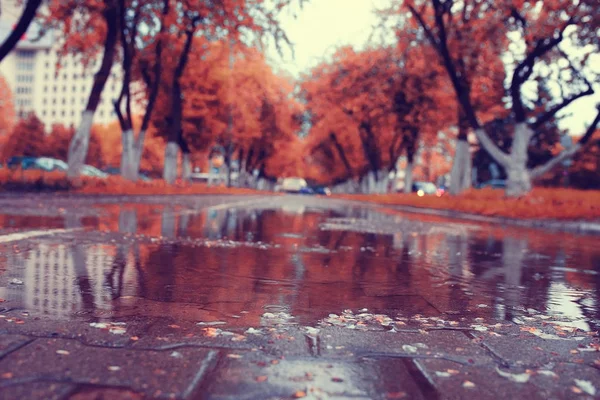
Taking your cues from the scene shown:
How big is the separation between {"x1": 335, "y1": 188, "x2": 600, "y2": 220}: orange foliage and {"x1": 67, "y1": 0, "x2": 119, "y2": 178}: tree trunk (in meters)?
13.6

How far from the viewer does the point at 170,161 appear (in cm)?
3133

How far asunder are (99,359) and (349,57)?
36816 mm

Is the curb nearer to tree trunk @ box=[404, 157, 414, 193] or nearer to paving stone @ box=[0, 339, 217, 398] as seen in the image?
paving stone @ box=[0, 339, 217, 398]

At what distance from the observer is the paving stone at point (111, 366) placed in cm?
249

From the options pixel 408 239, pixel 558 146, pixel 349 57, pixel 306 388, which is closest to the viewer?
pixel 306 388

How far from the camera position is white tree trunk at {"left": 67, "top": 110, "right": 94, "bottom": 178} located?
67.0 ft

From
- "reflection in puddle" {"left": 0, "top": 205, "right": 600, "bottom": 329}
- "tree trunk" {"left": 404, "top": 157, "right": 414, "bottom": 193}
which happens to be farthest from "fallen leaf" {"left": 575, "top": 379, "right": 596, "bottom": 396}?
"tree trunk" {"left": 404, "top": 157, "right": 414, "bottom": 193}

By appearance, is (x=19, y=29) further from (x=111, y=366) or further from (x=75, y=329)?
(x=111, y=366)

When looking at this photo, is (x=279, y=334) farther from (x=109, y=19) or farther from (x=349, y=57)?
(x=349, y=57)

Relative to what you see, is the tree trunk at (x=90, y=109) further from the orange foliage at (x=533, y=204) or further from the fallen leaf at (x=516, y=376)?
the fallen leaf at (x=516, y=376)

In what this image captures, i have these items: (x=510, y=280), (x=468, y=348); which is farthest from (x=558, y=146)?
(x=468, y=348)

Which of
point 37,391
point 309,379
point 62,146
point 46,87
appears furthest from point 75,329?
point 46,87

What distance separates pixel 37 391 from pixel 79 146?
64.0ft

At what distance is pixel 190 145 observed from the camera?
139 feet
